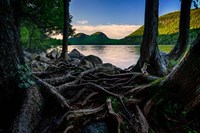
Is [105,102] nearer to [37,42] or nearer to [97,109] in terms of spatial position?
[97,109]

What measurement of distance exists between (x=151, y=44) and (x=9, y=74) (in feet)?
19.0

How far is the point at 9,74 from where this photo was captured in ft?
11.8

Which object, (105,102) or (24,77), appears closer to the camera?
(24,77)

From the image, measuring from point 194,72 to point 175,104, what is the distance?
960 mm

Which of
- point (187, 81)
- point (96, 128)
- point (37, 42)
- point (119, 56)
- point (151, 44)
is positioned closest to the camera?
point (96, 128)

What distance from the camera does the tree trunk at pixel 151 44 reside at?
24.9 feet

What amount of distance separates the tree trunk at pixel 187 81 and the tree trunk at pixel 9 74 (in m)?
3.13

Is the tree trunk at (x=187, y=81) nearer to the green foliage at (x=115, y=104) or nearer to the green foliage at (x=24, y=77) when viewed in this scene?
the green foliage at (x=115, y=104)

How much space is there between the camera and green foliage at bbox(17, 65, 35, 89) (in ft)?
12.5

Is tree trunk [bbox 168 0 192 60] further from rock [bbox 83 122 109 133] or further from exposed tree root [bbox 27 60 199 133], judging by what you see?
rock [bbox 83 122 109 133]

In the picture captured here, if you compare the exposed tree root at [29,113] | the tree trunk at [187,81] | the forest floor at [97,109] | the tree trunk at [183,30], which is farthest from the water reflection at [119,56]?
the exposed tree root at [29,113]

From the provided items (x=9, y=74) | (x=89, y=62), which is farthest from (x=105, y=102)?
(x=89, y=62)

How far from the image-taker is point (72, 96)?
5.17 meters

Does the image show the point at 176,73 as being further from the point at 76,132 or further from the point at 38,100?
the point at 38,100
